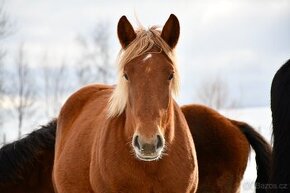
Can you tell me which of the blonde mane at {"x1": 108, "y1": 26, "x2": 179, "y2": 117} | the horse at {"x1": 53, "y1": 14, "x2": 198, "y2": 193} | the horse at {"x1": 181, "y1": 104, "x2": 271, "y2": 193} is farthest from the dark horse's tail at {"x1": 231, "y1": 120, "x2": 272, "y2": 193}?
the blonde mane at {"x1": 108, "y1": 26, "x2": 179, "y2": 117}

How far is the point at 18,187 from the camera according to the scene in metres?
7.23

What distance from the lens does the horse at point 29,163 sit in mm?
7133

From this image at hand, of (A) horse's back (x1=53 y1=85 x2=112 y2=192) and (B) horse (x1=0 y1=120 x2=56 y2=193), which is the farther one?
(B) horse (x1=0 y1=120 x2=56 y2=193)

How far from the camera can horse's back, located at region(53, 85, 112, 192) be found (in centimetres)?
578

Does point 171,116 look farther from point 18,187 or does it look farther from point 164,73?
point 18,187

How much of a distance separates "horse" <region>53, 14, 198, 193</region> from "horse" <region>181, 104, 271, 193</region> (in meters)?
1.68

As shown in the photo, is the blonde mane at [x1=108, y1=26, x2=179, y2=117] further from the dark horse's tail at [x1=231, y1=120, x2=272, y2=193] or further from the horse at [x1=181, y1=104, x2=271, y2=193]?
the dark horse's tail at [x1=231, y1=120, x2=272, y2=193]

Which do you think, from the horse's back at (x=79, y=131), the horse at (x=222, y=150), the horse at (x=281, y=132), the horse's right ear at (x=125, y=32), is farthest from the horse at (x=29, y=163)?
the horse at (x=281, y=132)

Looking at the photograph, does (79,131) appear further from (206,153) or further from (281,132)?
(281,132)

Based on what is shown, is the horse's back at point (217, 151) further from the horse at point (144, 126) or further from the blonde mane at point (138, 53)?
the blonde mane at point (138, 53)

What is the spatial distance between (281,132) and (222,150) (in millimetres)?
2325

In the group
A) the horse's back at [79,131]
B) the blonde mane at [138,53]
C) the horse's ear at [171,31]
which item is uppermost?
the horse's ear at [171,31]

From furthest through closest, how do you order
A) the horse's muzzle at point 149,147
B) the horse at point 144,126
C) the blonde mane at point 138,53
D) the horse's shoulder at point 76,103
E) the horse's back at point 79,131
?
the horse's shoulder at point 76,103 → the horse's back at point 79,131 → the blonde mane at point 138,53 → the horse at point 144,126 → the horse's muzzle at point 149,147

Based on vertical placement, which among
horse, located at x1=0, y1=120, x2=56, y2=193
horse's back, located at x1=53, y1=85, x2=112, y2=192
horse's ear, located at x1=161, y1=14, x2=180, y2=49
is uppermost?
horse's ear, located at x1=161, y1=14, x2=180, y2=49
